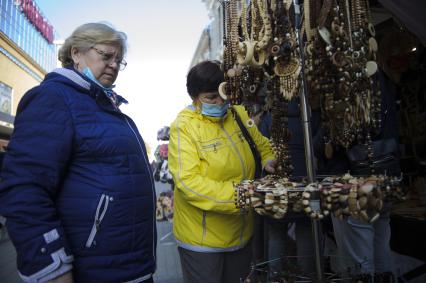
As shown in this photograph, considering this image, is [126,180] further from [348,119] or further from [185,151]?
[348,119]

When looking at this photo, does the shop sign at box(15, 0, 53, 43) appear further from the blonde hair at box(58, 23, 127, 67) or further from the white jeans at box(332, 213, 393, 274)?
the white jeans at box(332, 213, 393, 274)

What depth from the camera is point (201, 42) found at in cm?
2281

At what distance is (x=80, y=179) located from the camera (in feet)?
4.27

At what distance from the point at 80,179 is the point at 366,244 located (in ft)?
5.54

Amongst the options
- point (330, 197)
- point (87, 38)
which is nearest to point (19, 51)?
point (87, 38)

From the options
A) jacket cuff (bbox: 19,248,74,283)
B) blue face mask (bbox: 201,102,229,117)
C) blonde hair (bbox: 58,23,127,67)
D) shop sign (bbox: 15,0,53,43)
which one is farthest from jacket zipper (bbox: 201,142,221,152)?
shop sign (bbox: 15,0,53,43)

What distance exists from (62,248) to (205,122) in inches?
39.5

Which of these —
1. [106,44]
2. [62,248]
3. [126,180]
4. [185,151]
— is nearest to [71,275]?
[62,248]

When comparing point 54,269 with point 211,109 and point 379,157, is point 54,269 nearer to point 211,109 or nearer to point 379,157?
point 211,109

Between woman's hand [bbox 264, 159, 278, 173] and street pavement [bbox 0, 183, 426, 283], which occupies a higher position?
woman's hand [bbox 264, 159, 278, 173]

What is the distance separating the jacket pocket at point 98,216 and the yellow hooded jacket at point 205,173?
1.52ft

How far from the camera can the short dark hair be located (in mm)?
1841

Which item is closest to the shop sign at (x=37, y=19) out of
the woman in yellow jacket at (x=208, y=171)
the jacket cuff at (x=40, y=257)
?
the woman in yellow jacket at (x=208, y=171)

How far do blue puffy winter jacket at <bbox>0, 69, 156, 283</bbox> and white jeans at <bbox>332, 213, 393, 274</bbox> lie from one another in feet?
4.05
